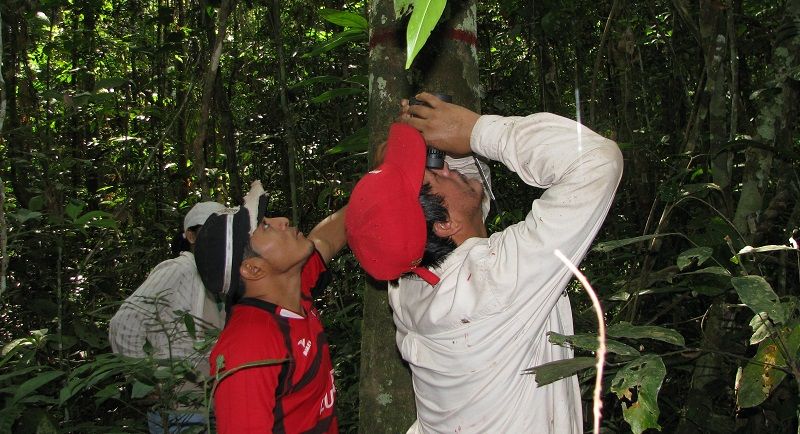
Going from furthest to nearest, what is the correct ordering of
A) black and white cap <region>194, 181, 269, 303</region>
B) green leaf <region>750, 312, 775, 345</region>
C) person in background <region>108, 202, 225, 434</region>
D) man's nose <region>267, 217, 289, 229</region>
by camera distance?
person in background <region>108, 202, 225, 434</region> < man's nose <region>267, 217, 289, 229</region> < black and white cap <region>194, 181, 269, 303</region> < green leaf <region>750, 312, 775, 345</region>

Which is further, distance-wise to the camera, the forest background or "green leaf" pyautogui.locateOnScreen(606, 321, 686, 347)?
the forest background

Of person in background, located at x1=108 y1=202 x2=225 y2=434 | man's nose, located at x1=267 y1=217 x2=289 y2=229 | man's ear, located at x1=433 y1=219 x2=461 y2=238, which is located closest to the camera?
man's ear, located at x1=433 y1=219 x2=461 y2=238

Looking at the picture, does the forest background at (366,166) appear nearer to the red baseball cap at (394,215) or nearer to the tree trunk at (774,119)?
the tree trunk at (774,119)

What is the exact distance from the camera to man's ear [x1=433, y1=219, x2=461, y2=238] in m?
1.81

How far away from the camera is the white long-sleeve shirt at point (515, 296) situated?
1525 mm

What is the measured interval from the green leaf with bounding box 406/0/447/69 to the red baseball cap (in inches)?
35.1

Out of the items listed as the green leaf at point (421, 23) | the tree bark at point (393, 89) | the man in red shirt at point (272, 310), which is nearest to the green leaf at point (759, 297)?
the tree bark at point (393, 89)

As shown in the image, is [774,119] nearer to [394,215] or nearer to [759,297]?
[759,297]

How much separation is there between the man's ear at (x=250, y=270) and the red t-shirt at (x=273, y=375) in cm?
8

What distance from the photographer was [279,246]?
2.30 m

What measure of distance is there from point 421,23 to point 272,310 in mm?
1602

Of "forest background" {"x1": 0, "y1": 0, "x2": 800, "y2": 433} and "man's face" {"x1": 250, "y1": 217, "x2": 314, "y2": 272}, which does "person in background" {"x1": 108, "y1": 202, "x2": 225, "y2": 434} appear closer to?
"forest background" {"x1": 0, "y1": 0, "x2": 800, "y2": 433}

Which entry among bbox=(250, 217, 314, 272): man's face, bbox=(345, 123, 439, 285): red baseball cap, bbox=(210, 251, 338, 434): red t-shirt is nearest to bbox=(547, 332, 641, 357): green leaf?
bbox=(345, 123, 439, 285): red baseball cap

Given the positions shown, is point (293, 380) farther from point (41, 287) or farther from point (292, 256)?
point (41, 287)
